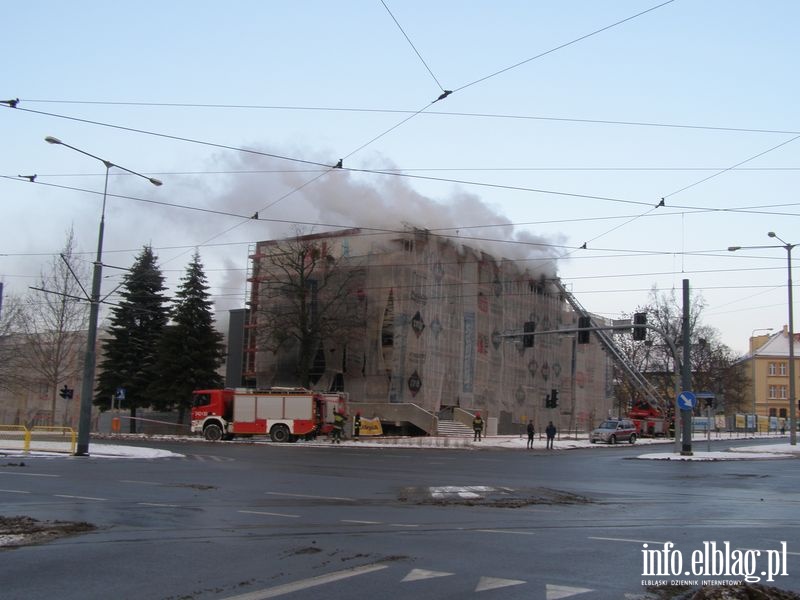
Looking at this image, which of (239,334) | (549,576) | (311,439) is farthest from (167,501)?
(239,334)

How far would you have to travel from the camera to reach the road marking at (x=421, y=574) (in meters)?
7.52

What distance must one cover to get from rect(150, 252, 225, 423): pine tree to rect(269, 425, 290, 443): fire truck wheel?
40.1ft

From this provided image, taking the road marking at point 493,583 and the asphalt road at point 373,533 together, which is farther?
the asphalt road at point 373,533

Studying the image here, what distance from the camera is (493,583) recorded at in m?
7.30

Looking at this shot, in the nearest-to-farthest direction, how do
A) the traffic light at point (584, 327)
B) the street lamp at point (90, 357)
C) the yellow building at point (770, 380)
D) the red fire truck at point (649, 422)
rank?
1. the street lamp at point (90, 357)
2. the traffic light at point (584, 327)
3. the red fire truck at point (649, 422)
4. the yellow building at point (770, 380)

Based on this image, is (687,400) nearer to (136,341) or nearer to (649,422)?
(649,422)

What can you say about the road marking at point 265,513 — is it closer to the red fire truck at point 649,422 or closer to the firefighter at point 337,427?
the firefighter at point 337,427

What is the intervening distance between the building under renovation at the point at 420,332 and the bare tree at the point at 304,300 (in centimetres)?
17

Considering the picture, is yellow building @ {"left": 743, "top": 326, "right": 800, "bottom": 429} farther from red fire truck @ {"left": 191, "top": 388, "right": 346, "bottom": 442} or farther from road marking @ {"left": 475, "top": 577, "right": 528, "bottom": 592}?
road marking @ {"left": 475, "top": 577, "right": 528, "bottom": 592}

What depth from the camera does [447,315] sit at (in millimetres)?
58406

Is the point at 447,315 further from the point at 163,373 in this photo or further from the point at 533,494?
the point at 533,494

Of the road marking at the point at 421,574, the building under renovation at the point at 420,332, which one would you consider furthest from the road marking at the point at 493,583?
the building under renovation at the point at 420,332

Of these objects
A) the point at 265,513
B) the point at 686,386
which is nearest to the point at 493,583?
the point at 265,513

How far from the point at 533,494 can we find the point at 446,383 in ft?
137
